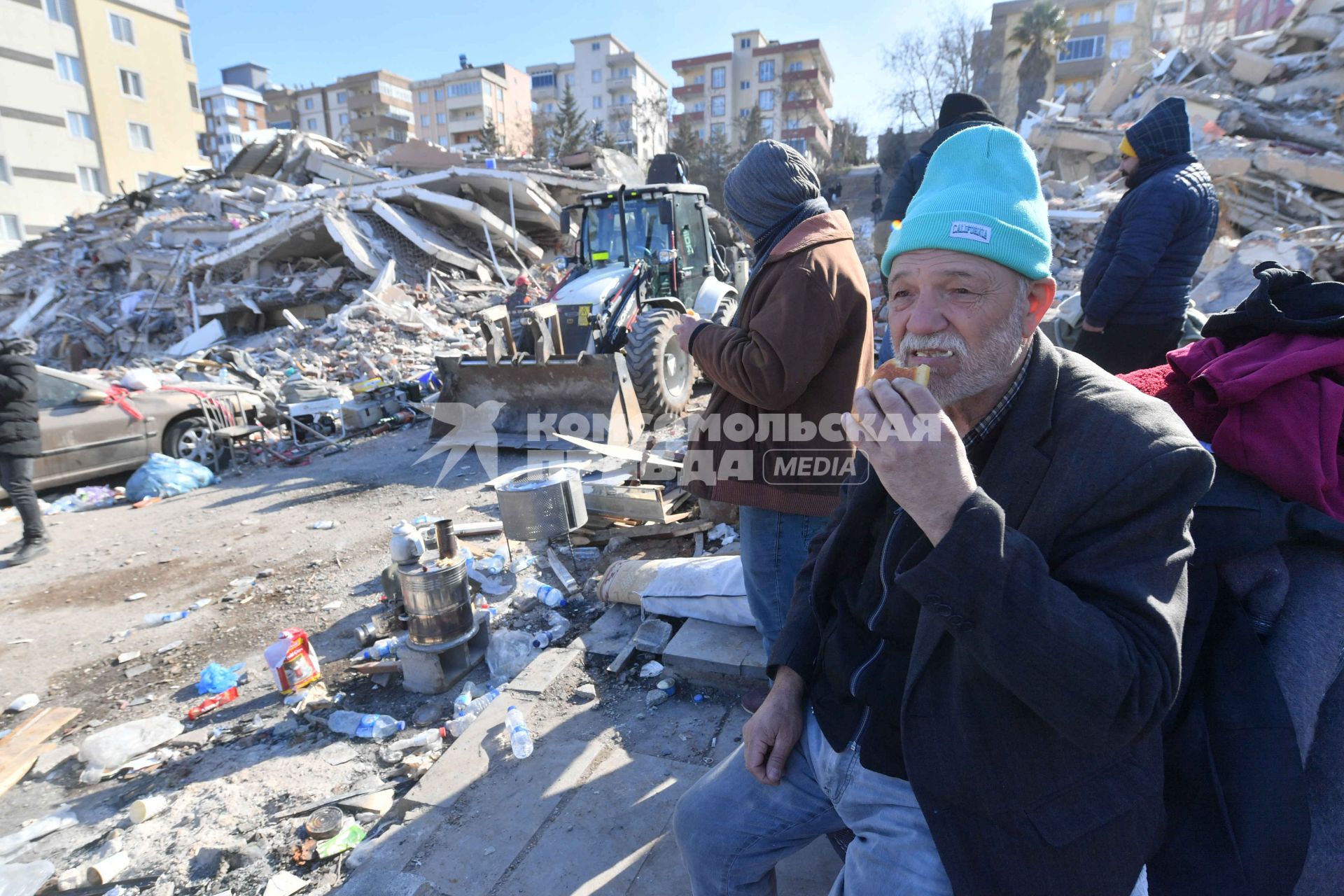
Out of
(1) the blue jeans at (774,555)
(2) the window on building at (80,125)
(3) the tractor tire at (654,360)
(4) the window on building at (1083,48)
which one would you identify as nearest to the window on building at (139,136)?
(2) the window on building at (80,125)

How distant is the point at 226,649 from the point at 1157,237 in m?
5.71

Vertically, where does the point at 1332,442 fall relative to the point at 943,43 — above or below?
below

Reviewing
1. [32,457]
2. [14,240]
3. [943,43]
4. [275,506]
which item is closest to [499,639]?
[275,506]

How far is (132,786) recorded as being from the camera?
311cm

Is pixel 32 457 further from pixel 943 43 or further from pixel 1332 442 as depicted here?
pixel 943 43

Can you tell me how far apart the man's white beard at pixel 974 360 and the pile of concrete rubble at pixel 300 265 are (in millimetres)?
12548

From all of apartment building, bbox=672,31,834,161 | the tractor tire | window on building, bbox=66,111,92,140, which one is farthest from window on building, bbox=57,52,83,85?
the tractor tire

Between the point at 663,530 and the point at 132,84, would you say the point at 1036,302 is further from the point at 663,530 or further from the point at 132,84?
the point at 132,84

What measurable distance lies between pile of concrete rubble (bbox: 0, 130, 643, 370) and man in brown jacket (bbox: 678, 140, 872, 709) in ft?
37.4

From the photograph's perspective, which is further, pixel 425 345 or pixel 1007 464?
pixel 425 345

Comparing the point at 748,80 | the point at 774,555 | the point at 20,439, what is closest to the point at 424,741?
the point at 774,555

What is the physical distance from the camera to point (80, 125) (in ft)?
110

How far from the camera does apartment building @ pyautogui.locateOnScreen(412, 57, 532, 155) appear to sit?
2445 inches

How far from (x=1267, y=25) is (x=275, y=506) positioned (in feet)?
116
